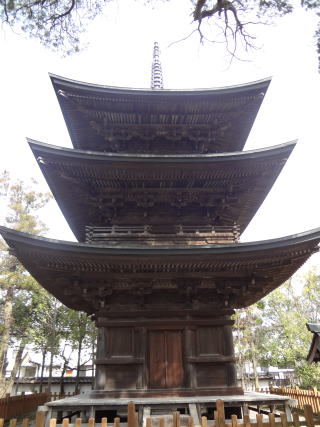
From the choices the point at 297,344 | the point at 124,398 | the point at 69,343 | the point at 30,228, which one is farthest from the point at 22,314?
the point at 297,344

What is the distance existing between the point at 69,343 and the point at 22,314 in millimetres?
5071

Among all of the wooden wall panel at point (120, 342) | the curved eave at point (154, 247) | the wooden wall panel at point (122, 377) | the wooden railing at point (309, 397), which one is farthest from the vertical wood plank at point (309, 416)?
the wooden railing at point (309, 397)

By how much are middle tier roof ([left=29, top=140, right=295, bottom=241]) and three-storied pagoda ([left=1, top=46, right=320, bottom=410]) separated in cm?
4

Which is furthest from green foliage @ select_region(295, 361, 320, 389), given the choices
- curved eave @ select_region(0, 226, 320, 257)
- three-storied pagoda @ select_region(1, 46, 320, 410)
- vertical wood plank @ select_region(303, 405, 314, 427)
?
vertical wood plank @ select_region(303, 405, 314, 427)

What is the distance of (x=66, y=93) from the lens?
1171cm

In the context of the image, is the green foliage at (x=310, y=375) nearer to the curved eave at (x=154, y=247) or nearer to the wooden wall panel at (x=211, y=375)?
the wooden wall panel at (x=211, y=375)

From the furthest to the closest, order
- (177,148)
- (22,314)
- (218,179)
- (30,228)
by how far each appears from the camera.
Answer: (22,314)
(30,228)
(177,148)
(218,179)

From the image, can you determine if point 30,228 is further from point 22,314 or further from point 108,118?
point 108,118

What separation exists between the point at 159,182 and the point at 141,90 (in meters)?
3.44

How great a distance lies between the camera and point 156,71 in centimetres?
1822

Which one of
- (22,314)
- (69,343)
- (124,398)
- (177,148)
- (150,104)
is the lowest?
(124,398)

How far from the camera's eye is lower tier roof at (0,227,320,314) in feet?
28.5

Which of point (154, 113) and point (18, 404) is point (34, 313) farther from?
point (154, 113)

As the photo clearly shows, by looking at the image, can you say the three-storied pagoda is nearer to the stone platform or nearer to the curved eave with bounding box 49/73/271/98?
the curved eave with bounding box 49/73/271/98
